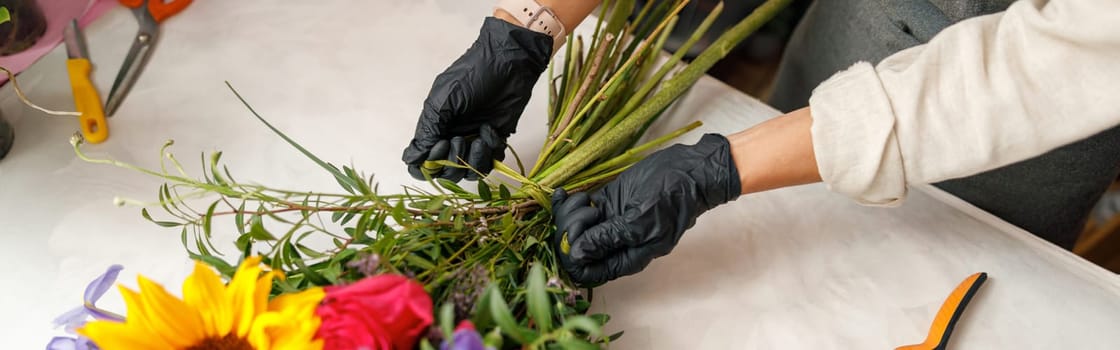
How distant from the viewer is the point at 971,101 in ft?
2.43

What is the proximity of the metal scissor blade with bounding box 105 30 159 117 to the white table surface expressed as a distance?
2 cm

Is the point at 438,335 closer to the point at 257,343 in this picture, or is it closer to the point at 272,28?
the point at 257,343

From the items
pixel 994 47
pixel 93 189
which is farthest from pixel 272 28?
pixel 994 47

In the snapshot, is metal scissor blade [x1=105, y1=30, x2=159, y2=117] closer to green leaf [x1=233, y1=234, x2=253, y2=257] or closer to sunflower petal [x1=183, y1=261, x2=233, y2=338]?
green leaf [x1=233, y1=234, x2=253, y2=257]

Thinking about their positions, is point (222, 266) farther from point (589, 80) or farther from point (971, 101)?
point (971, 101)

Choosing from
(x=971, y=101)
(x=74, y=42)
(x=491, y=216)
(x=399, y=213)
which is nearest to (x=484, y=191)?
(x=491, y=216)

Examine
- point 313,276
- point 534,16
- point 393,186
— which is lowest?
point 393,186

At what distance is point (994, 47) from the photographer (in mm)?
746

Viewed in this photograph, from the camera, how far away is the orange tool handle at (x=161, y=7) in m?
1.14

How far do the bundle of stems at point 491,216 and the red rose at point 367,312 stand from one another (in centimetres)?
4

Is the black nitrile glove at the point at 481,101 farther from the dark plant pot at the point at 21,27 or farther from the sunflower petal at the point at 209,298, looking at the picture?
the dark plant pot at the point at 21,27

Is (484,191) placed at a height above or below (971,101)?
below

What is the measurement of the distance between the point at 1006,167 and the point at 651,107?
19.1 inches

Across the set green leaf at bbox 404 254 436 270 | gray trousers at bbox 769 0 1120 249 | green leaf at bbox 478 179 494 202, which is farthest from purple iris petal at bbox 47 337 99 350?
gray trousers at bbox 769 0 1120 249
